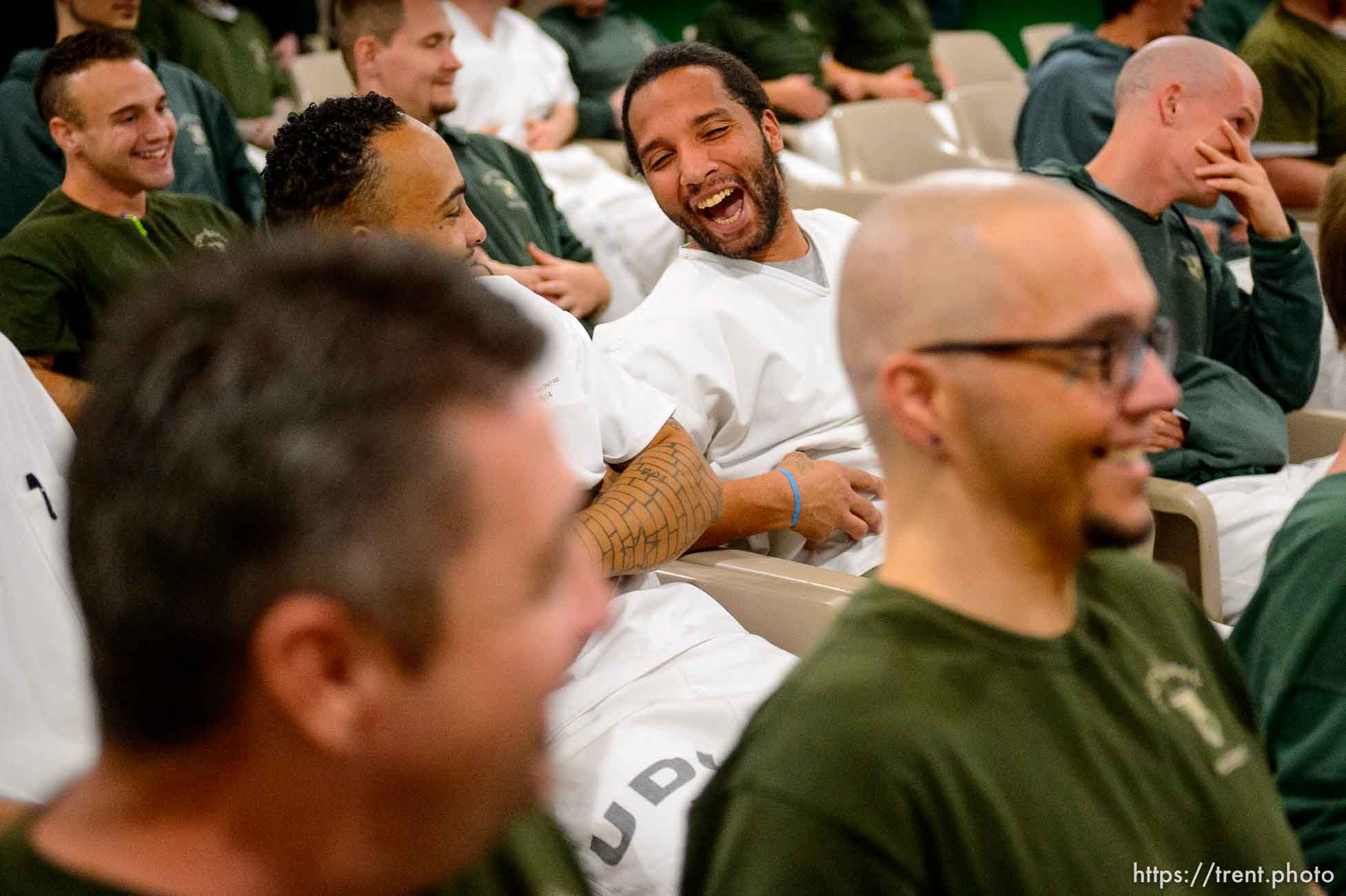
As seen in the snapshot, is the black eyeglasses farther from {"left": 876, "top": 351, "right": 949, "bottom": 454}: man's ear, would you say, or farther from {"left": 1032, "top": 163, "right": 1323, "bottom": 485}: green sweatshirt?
{"left": 1032, "top": 163, "right": 1323, "bottom": 485}: green sweatshirt

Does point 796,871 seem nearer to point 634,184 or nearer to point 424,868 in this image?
point 424,868

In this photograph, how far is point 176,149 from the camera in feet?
11.5

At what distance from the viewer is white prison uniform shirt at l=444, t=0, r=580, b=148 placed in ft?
13.9

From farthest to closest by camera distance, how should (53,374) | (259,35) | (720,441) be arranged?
(259,35) < (53,374) < (720,441)

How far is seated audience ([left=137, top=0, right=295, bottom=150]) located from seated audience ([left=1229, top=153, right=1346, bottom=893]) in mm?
3827

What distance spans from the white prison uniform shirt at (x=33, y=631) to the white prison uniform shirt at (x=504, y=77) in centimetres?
287

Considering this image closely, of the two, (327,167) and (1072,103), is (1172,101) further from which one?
(327,167)

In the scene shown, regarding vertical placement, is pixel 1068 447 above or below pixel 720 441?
above

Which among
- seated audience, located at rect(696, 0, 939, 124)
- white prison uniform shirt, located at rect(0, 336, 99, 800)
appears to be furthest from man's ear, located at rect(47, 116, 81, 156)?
seated audience, located at rect(696, 0, 939, 124)

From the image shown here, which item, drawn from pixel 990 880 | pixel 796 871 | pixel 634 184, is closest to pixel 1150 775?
pixel 990 880

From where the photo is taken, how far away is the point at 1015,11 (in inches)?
325

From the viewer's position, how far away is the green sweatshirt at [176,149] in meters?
3.27

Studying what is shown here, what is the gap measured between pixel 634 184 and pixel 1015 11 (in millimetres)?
5012

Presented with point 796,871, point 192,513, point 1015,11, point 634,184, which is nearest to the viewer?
point 192,513
